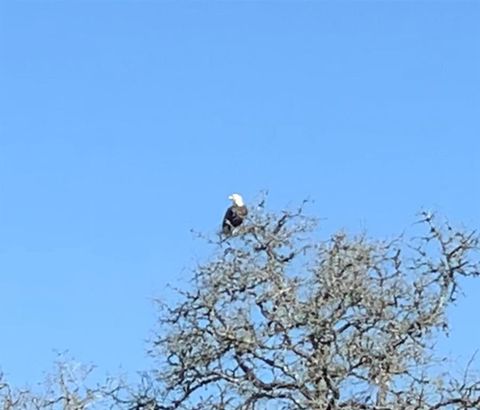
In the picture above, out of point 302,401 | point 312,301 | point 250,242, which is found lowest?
point 302,401

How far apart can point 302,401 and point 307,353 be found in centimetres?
46

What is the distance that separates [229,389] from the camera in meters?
13.9

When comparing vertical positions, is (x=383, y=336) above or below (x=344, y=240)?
below

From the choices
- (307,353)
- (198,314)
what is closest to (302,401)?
(307,353)

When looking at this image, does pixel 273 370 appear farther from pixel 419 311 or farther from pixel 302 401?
pixel 419 311

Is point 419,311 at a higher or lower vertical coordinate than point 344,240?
lower

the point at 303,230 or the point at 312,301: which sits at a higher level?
the point at 303,230

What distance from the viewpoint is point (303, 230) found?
14.2 metres

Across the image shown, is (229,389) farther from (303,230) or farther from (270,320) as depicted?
(303,230)

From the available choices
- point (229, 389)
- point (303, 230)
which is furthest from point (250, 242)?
point (229, 389)

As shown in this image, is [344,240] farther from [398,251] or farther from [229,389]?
[229,389]

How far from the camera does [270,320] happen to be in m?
13.7

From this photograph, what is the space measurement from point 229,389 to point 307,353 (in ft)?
3.16

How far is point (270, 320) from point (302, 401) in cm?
88
